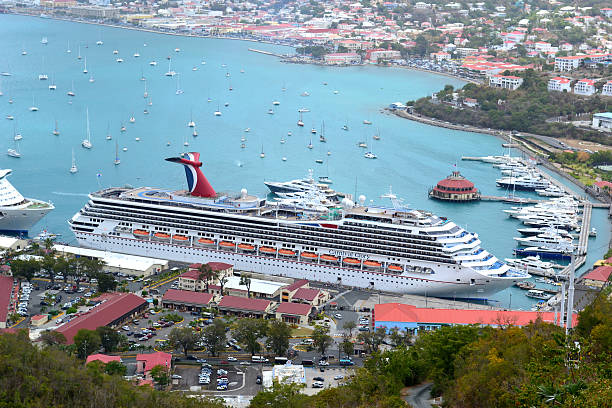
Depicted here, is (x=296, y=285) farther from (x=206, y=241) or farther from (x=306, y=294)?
(x=206, y=241)

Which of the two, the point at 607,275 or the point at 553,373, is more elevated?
the point at 553,373

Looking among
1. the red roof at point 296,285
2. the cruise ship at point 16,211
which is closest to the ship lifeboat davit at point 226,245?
the red roof at point 296,285

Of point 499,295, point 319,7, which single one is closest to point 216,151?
point 499,295

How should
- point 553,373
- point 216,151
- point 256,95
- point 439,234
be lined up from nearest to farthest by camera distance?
1. point 553,373
2. point 439,234
3. point 216,151
4. point 256,95

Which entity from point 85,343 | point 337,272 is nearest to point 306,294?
point 337,272

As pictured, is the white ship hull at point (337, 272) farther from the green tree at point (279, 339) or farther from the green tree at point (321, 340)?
the green tree at point (279, 339)

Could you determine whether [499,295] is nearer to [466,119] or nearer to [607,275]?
[607,275]
